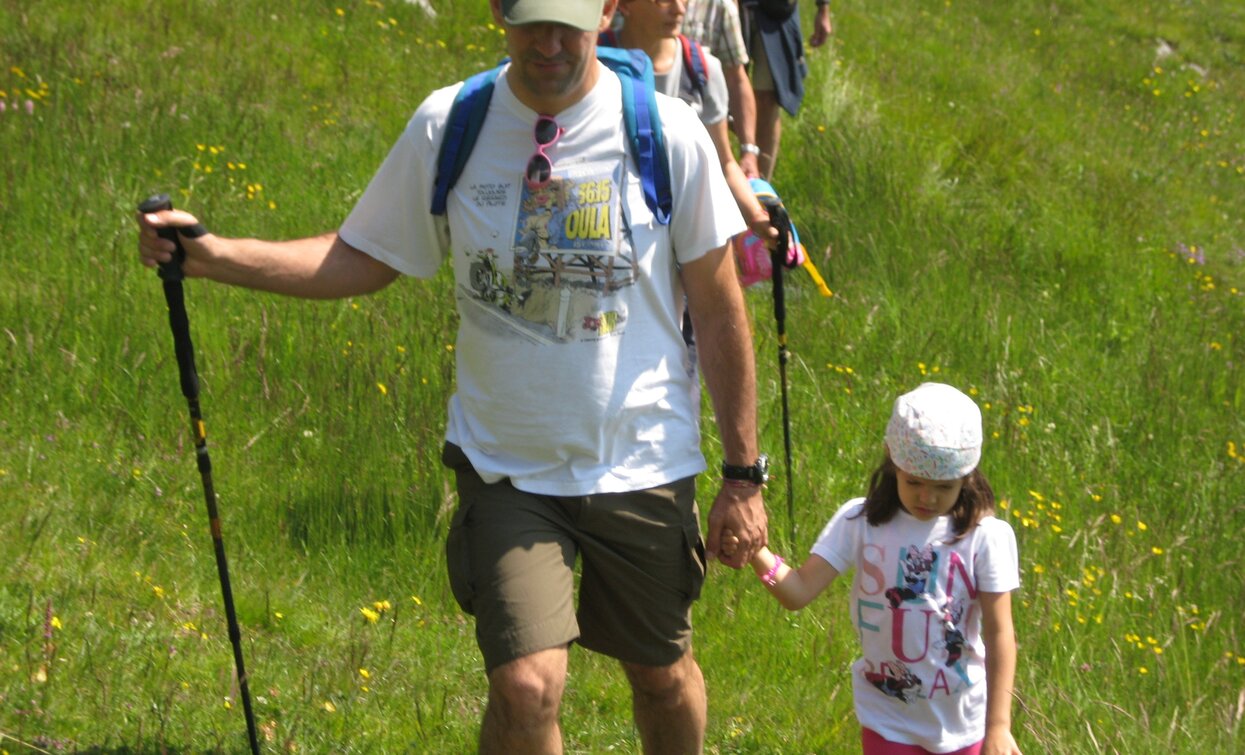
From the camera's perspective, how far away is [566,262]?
11.3 ft

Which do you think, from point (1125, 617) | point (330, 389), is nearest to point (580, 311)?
point (330, 389)

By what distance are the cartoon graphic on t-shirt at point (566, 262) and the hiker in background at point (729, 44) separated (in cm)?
346

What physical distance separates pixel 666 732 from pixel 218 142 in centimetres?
512

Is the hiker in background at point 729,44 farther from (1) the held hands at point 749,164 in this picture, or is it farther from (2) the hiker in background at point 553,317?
(2) the hiker in background at point 553,317

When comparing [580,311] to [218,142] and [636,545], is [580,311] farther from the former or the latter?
[218,142]

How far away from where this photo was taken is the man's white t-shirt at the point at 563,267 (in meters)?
3.46

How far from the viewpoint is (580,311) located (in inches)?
137

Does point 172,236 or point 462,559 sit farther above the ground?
point 172,236

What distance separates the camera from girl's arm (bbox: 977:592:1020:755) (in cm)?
362

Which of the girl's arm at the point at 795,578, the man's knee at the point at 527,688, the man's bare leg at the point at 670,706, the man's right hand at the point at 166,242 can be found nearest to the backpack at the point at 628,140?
the man's right hand at the point at 166,242

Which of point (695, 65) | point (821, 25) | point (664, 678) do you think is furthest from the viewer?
point (821, 25)

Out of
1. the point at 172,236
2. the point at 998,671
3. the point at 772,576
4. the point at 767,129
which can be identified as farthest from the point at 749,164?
the point at 172,236

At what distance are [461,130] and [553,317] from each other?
1.56ft

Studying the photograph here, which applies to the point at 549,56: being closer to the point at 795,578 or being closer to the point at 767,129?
the point at 795,578
